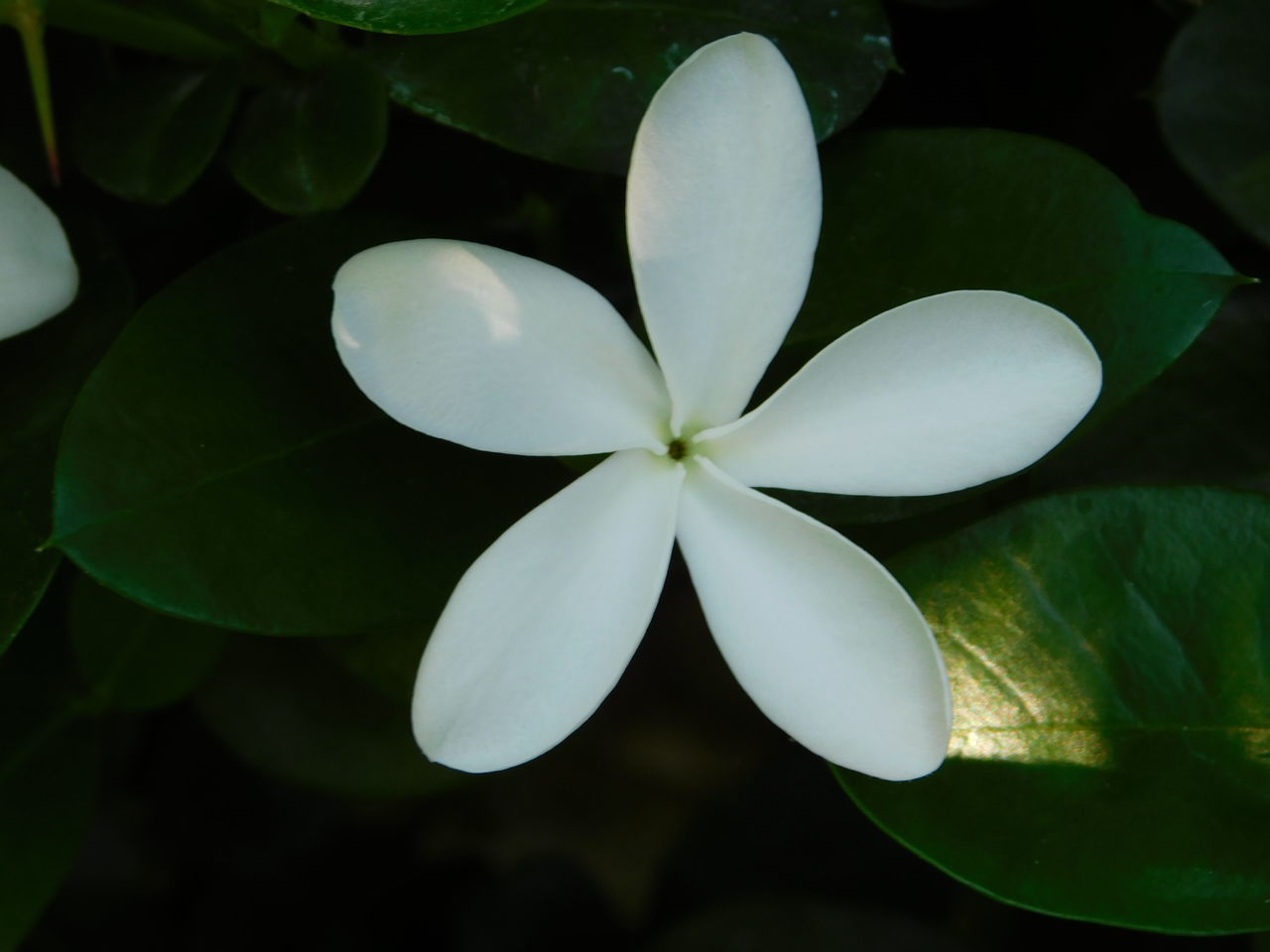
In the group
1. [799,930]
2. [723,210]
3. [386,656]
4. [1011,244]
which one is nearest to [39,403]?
[386,656]

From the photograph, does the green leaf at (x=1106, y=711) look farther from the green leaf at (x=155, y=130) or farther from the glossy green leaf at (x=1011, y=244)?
the green leaf at (x=155, y=130)

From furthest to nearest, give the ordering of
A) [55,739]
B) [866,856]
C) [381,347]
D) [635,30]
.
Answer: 1. [866,856]
2. [55,739]
3. [635,30]
4. [381,347]

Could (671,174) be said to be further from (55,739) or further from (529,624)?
(55,739)

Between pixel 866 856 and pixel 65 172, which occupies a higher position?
pixel 65 172

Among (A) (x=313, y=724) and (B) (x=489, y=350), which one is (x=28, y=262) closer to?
(B) (x=489, y=350)

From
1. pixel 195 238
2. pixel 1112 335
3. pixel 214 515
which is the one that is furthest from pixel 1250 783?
pixel 195 238

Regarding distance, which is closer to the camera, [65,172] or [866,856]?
[65,172]

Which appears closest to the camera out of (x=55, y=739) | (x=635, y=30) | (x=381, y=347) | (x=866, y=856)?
(x=381, y=347)

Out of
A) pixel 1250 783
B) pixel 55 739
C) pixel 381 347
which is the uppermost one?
pixel 381 347
